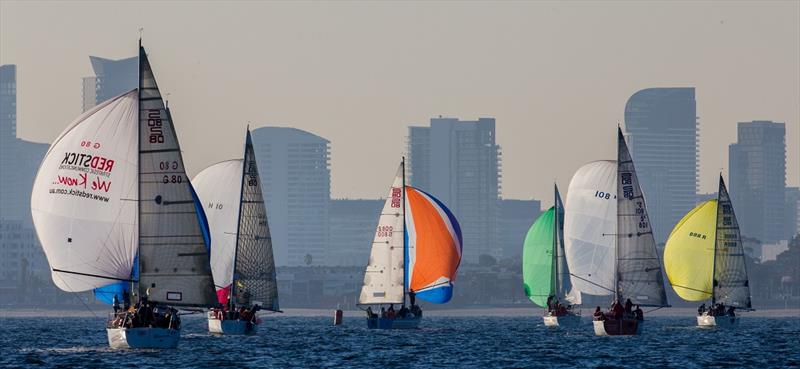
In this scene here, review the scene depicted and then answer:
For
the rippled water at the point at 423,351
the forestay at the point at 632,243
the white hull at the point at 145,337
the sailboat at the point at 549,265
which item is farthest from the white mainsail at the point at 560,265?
the white hull at the point at 145,337

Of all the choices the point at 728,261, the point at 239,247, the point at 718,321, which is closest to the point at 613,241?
the point at 728,261

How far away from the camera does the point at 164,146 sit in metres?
71.9

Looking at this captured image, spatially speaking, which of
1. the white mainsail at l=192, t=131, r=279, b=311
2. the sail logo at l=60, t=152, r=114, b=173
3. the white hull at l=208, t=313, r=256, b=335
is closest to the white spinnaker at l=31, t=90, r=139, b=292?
the sail logo at l=60, t=152, r=114, b=173

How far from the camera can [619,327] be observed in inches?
3797

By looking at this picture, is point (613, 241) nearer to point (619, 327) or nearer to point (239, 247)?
point (619, 327)

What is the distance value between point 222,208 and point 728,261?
30586 mm

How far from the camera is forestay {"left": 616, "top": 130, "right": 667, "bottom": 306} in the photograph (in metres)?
97.2

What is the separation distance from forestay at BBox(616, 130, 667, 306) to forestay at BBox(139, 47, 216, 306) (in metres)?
30.7

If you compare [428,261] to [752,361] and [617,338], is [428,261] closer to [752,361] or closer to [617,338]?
[617,338]

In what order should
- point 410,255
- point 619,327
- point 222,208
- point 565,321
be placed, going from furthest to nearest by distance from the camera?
point 565,321, point 410,255, point 222,208, point 619,327

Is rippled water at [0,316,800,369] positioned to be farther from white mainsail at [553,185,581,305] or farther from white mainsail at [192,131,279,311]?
white mainsail at [553,185,581,305]

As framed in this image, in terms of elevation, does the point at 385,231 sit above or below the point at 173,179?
below

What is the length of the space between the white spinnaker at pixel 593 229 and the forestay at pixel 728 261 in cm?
848

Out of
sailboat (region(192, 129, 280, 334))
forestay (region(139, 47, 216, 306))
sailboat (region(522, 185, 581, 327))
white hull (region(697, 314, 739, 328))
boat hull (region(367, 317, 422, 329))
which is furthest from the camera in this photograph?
sailboat (region(522, 185, 581, 327))
